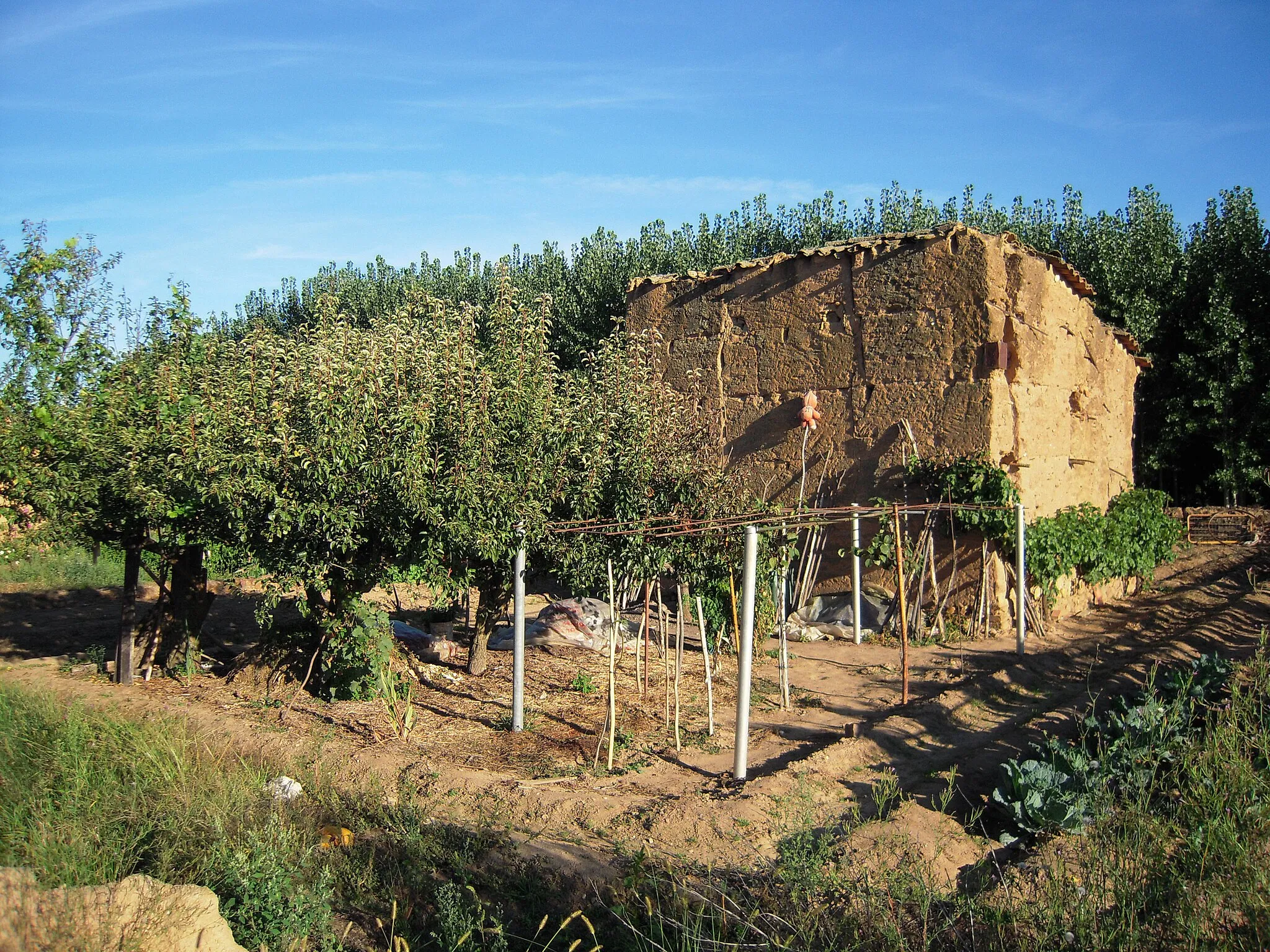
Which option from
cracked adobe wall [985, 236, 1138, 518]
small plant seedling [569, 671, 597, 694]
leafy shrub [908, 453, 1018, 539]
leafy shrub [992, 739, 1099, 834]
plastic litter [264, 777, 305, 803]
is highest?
cracked adobe wall [985, 236, 1138, 518]

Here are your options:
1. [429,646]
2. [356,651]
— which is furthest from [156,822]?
[429,646]

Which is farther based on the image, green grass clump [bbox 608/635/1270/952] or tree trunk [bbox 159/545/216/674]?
tree trunk [bbox 159/545/216/674]

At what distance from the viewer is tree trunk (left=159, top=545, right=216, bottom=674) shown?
937 centimetres

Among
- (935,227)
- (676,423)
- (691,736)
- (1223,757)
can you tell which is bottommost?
(691,736)

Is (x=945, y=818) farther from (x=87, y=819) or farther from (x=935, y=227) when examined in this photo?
(x=935, y=227)

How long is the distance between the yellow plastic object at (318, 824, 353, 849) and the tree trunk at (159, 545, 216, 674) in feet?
15.1

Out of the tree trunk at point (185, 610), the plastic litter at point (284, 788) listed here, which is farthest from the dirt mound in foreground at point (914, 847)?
the tree trunk at point (185, 610)

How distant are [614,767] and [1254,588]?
38.2ft

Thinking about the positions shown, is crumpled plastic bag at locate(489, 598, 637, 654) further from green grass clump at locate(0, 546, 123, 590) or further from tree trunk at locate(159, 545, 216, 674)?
green grass clump at locate(0, 546, 123, 590)

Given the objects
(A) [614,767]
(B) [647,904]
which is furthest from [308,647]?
(B) [647,904]

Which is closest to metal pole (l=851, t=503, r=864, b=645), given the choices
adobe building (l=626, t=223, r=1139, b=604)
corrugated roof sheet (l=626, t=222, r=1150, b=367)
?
adobe building (l=626, t=223, r=1139, b=604)

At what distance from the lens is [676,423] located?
902cm

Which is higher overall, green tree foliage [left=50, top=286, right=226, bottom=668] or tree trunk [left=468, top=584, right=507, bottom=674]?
green tree foliage [left=50, top=286, right=226, bottom=668]

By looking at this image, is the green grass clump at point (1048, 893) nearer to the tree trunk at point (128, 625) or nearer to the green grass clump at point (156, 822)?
the green grass clump at point (156, 822)
